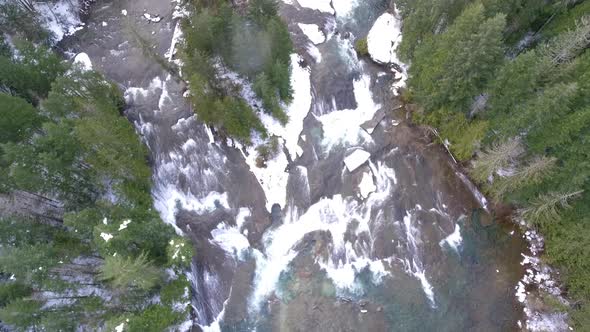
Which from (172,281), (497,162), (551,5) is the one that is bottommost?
(172,281)

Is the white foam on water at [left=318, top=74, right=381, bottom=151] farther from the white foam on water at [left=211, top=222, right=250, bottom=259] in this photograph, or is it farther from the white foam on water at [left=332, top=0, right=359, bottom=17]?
the white foam on water at [left=211, top=222, right=250, bottom=259]

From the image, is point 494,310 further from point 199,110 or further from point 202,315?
point 199,110

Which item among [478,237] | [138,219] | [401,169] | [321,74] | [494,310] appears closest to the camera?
[138,219]

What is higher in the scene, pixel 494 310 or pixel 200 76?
pixel 200 76

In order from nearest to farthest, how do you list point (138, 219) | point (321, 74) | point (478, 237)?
point (138, 219), point (478, 237), point (321, 74)

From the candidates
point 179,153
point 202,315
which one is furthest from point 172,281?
point 179,153

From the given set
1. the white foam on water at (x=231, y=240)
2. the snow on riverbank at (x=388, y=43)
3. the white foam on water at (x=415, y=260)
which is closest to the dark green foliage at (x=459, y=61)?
the snow on riverbank at (x=388, y=43)

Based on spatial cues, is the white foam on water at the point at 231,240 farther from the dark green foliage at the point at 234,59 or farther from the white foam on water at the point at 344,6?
the white foam on water at the point at 344,6
